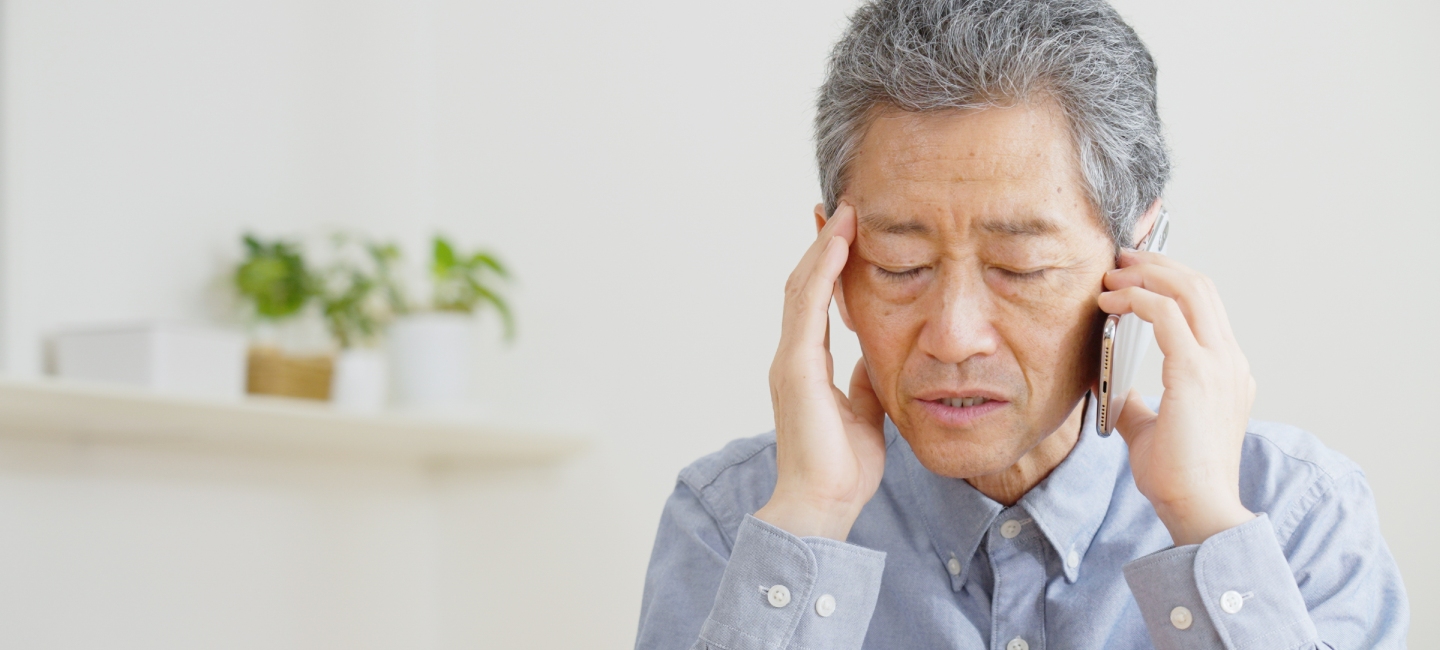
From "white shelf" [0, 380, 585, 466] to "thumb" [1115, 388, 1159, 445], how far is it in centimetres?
125

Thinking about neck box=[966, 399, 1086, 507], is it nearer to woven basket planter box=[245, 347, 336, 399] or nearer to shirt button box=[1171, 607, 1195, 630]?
shirt button box=[1171, 607, 1195, 630]

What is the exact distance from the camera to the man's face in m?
1.00

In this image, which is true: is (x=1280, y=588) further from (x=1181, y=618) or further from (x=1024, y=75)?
(x=1024, y=75)

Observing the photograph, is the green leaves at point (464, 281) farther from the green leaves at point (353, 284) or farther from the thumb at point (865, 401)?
the thumb at point (865, 401)

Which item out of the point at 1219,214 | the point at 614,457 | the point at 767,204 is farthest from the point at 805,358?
the point at 614,457

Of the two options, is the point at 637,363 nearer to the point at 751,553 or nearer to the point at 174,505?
the point at 174,505

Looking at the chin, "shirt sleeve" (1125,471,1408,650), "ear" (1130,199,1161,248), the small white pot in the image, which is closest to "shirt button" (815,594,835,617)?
the chin

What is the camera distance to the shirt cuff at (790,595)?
1002 mm

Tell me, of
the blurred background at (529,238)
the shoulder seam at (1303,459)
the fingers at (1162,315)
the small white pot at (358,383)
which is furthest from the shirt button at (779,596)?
the small white pot at (358,383)

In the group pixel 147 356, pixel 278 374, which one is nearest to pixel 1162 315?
pixel 147 356

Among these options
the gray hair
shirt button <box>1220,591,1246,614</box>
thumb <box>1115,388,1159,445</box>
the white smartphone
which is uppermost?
the gray hair

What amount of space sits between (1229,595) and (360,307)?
1820mm

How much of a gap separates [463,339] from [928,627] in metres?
1.46

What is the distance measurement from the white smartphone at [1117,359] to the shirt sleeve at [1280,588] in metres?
0.15
